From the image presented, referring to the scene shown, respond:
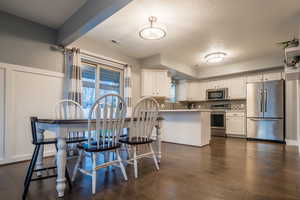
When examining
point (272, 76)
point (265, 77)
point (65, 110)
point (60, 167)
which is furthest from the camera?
point (265, 77)

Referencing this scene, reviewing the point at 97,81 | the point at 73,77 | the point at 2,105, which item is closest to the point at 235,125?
the point at 97,81

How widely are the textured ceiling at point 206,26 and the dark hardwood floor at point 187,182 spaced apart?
238cm

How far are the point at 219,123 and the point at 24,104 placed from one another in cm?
538

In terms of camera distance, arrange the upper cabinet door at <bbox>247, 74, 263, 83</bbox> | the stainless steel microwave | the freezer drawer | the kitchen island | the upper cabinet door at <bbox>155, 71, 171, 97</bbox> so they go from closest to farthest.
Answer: the kitchen island < the freezer drawer < the upper cabinet door at <bbox>155, 71, 171, 97</bbox> < the upper cabinet door at <bbox>247, 74, 263, 83</bbox> < the stainless steel microwave

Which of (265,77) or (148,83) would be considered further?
(265,77)

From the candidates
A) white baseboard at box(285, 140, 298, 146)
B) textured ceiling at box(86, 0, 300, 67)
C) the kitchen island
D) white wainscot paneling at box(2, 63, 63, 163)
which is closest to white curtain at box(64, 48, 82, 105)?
white wainscot paneling at box(2, 63, 63, 163)

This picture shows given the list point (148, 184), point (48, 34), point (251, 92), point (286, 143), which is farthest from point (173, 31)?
point (286, 143)

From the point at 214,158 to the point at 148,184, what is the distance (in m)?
1.53

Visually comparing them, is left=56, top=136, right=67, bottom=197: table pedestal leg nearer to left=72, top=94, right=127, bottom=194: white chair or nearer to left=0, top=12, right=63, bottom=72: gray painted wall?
left=72, top=94, right=127, bottom=194: white chair

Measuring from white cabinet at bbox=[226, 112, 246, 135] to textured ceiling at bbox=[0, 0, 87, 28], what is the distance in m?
5.19

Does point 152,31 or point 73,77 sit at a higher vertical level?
point 152,31

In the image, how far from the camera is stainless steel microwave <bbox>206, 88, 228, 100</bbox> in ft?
18.5

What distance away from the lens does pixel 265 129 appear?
15.1ft

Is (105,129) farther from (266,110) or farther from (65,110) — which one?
(266,110)
